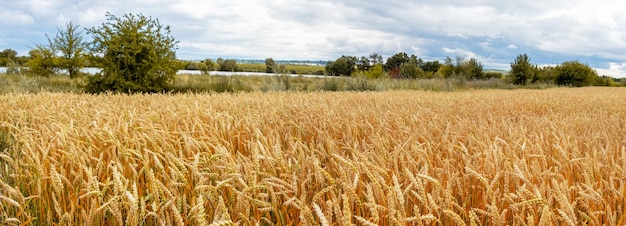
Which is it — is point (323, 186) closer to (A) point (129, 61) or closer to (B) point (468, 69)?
(A) point (129, 61)

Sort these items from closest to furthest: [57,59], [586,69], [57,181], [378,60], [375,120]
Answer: [57,181] → [375,120] → [57,59] → [586,69] → [378,60]

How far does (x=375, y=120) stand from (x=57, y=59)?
71.6 feet

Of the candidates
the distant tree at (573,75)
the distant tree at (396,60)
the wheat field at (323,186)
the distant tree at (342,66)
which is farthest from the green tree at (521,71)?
the wheat field at (323,186)

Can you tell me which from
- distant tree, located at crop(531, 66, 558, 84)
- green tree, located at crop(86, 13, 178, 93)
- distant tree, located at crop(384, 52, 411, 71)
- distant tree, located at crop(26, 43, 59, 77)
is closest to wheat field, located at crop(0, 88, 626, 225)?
green tree, located at crop(86, 13, 178, 93)

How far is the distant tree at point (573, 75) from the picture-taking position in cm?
3969

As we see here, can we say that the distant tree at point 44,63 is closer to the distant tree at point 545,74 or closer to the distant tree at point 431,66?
the distant tree at point 545,74

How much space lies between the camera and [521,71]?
115ft

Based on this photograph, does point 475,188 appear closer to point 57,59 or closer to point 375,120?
point 375,120

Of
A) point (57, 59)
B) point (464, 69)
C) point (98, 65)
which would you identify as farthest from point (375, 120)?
point (464, 69)

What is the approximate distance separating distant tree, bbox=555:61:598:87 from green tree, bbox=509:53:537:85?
23.2 ft

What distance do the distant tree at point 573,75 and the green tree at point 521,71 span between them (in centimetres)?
708

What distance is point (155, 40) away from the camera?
13.4m

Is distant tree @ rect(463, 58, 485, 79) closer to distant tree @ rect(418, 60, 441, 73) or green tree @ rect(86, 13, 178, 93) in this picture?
distant tree @ rect(418, 60, 441, 73)

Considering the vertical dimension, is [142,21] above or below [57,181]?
above
